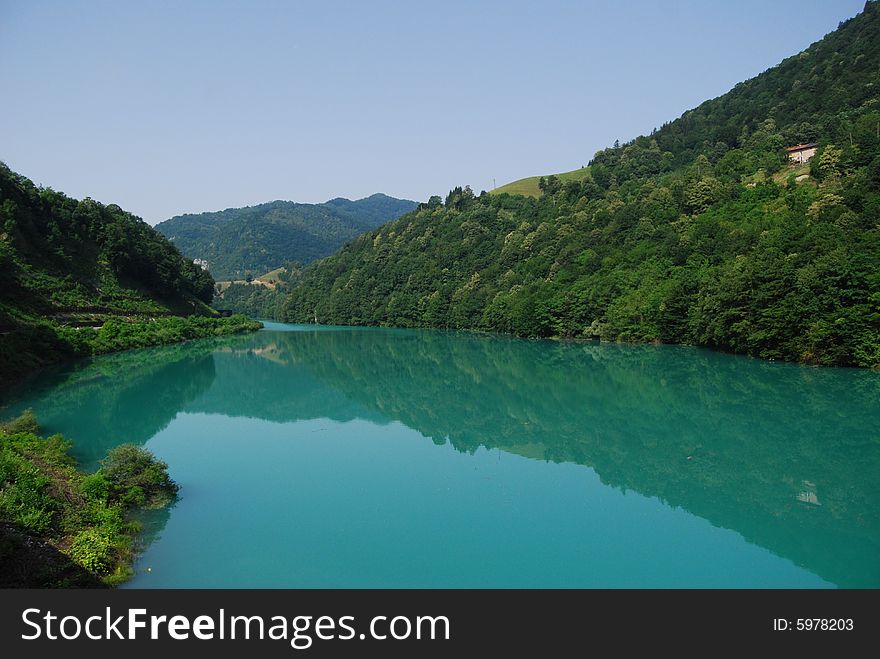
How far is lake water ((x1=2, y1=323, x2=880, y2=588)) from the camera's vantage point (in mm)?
11883

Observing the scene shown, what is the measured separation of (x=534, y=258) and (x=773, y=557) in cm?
8327

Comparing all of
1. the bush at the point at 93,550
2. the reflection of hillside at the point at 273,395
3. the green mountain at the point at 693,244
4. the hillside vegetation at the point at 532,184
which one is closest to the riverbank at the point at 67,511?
the bush at the point at 93,550

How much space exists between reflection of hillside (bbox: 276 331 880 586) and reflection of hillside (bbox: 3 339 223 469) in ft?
31.6

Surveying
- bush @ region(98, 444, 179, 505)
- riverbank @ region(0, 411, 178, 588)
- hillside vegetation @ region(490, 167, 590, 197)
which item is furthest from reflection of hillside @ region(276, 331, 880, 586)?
hillside vegetation @ region(490, 167, 590, 197)

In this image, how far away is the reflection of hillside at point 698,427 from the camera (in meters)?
14.5

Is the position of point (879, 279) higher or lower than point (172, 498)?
higher

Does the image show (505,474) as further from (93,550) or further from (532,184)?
(532,184)

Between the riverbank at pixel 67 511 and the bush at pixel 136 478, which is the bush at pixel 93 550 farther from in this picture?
the bush at pixel 136 478

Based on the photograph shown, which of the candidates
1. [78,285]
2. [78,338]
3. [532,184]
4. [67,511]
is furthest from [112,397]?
[532,184]

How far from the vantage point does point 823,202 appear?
50.4m

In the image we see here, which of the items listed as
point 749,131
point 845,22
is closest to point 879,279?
point 749,131

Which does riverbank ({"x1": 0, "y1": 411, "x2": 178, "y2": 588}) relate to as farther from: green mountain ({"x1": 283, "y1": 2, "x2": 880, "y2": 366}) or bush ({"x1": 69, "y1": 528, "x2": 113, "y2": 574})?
green mountain ({"x1": 283, "y1": 2, "x2": 880, "y2": 366})
